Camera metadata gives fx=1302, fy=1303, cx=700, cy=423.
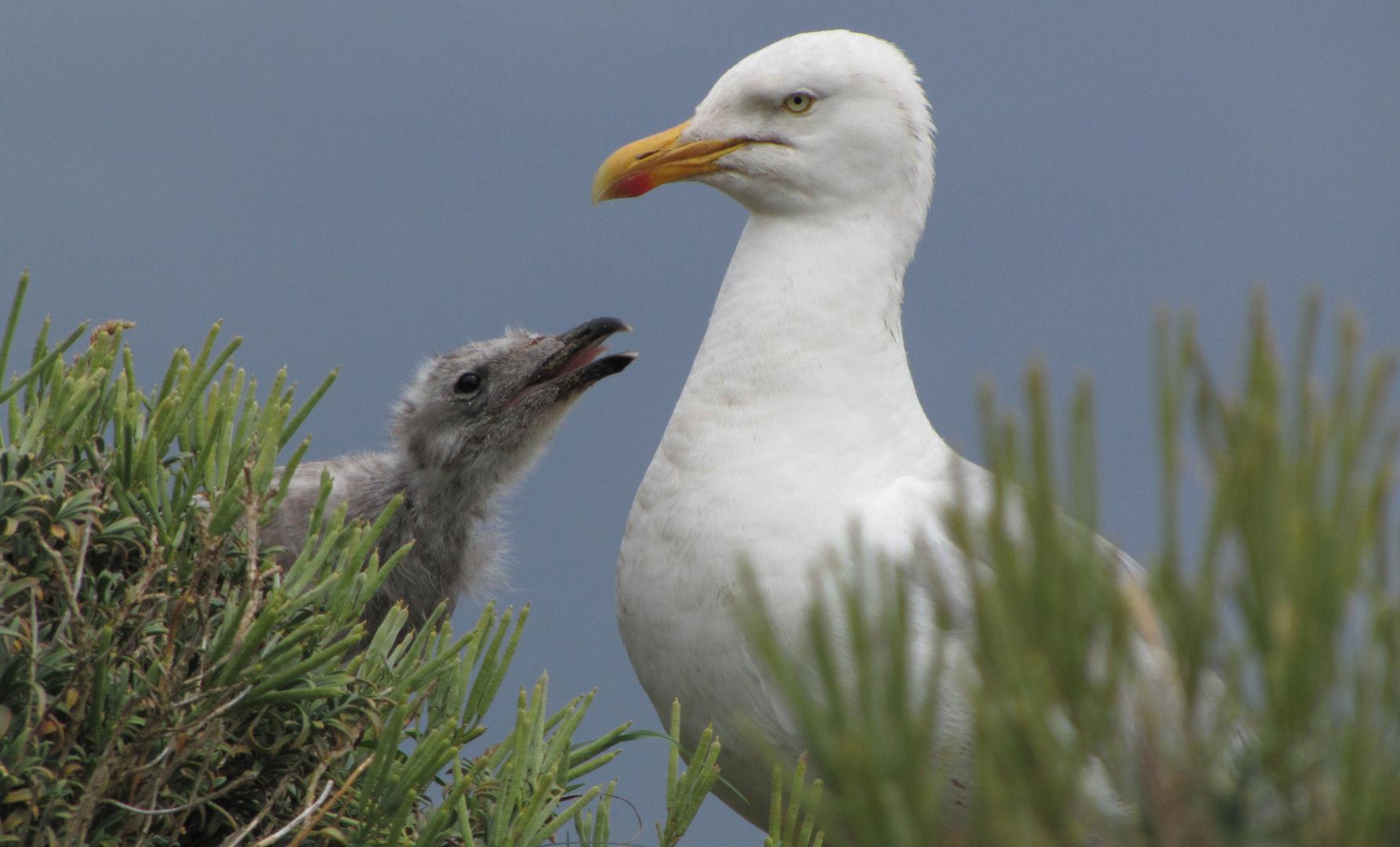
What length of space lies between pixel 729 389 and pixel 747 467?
246 millimetres

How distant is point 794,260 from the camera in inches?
113

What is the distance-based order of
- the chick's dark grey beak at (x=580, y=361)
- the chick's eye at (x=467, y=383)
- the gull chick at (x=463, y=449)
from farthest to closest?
1. the chick's eye at (x=467, y=383)
2. the chick's dark grey beak at (x=580, y=361)
3. the gull chick at (x=463, y=449)

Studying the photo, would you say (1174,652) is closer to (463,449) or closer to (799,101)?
(799,101)

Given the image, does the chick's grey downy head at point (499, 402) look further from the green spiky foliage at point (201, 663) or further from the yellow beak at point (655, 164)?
the green spiky foliage at point (201, 663)

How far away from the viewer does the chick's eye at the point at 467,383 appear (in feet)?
13.8

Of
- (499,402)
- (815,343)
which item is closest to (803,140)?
(815,343)

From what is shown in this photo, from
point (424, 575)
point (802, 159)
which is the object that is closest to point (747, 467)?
point (802, 159)

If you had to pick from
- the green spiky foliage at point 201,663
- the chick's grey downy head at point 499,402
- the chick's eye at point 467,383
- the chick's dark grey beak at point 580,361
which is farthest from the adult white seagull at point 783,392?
the chick's eye at point 467,383

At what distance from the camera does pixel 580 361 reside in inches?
165

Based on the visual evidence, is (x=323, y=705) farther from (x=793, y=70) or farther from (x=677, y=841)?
(x=793, y=70)

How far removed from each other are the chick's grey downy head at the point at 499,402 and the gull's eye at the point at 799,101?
1.21 metres

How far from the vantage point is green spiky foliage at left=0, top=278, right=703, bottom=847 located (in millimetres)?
1420

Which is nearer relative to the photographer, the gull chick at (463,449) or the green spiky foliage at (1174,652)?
the green spiky foliage at (1174,652)

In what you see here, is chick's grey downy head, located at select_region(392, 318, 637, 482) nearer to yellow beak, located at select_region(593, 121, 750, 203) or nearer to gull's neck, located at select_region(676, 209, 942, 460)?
yellow beak, located at select_region(593, 121, 750, 203)
